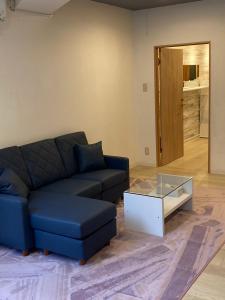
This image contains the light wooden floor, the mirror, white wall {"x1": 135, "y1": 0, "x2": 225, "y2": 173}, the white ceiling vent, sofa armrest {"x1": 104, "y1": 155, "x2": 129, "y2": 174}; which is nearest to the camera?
the light wooden floor

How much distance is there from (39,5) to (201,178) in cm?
329

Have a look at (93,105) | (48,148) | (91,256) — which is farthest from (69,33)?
(91,256)

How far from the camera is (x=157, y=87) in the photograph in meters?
6.16

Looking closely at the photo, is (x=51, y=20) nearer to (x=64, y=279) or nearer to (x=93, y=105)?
(x=93, y=105)

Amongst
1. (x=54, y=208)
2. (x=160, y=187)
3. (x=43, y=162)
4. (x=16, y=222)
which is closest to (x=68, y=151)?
(x=43, y=162)

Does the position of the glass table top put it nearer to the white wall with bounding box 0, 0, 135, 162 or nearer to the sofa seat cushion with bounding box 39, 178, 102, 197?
the sofa seat cushion with bounding box 39, 178, 102, 197

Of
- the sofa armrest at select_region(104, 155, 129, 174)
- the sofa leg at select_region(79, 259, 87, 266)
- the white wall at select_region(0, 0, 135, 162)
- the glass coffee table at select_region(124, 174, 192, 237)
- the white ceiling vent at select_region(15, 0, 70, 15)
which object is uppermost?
the white ceiling vent at select_region(15, 0, 70, 15)

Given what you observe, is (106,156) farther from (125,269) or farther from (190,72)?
(190,72)

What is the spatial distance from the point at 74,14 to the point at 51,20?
488 mm

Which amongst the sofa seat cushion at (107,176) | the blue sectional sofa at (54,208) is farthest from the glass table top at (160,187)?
the blue sectional sofa at (54,208)

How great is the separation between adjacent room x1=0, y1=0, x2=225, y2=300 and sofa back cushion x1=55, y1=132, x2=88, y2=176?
Result: 1cm

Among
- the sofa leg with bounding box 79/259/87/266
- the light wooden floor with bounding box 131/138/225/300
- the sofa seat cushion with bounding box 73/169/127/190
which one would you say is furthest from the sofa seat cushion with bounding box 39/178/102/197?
the light wooden floor with bounding box 131/138/225/300

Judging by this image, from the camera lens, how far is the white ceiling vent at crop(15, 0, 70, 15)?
12.8 feet

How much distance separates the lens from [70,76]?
4.93 m
